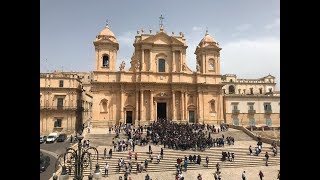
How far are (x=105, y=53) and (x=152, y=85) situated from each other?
24.9 feet

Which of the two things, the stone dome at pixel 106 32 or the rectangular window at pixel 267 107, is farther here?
the rectangular window at pixel 267 107

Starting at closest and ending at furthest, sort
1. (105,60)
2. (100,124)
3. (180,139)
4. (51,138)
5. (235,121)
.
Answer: (180,139) < (51,138) < (100,124) < (105,60) < (235,121)

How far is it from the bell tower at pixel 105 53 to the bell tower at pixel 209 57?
12.0 meters

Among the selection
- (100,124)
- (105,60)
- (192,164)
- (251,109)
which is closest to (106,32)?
(105,60)

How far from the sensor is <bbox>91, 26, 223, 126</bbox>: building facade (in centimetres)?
4091

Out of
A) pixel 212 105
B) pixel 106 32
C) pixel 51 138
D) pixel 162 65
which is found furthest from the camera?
pixel 212 105

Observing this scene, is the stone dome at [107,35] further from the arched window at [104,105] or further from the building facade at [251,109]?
the building facade at [251,109]

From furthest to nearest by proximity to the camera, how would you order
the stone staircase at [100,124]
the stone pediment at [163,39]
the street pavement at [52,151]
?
the stone pediment at [163,39], the stone staircase at [100,124], the street pavement at [52,151]

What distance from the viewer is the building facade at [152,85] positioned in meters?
40.9

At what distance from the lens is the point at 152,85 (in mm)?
41562

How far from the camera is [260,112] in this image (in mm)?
49094

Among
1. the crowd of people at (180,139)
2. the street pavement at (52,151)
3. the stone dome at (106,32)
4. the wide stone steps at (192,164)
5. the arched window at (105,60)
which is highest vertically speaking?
the stone dome at (106,32)

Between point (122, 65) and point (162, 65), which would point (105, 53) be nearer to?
point (122, 65)

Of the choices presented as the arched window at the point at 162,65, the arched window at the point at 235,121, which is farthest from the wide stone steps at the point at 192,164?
the arched window at the point at 235,121
